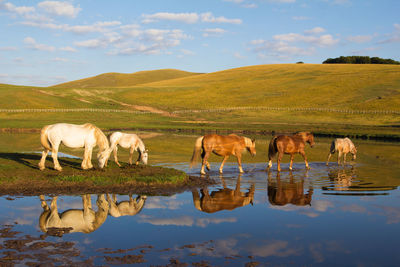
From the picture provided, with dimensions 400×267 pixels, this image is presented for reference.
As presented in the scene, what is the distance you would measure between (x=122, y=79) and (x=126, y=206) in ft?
525

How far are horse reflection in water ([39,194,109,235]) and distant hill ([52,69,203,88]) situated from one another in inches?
5818

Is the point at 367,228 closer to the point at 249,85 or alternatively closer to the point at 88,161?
the point at 88,161

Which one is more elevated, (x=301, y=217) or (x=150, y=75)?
(x=150, y=75)

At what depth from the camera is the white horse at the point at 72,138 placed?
15.5 metres

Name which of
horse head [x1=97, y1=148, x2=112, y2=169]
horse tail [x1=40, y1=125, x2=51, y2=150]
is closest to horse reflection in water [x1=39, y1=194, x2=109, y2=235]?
horse tail [x1=40, y1=125, x2=51, y2=150]

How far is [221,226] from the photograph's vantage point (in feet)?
34.1

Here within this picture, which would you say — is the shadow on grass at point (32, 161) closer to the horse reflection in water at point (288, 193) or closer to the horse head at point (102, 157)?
the horse head at point (102, 157)

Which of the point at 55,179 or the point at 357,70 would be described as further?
the point at 357,70

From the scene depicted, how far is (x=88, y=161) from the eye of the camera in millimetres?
16953

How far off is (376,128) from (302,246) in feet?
146

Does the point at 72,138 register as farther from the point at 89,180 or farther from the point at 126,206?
the point at 126,206

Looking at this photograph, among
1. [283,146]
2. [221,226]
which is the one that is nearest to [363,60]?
Answer: [283,146]

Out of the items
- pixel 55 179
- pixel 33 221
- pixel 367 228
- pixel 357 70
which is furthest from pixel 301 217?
pixel 357 70

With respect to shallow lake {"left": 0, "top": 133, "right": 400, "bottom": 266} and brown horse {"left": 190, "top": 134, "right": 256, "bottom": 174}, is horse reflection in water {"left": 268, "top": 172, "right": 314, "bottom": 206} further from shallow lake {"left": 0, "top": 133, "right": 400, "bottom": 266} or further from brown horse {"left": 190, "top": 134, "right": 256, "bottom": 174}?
brown horse {"left": 190, "top": 134, "right": 256, "bottom": 174}
